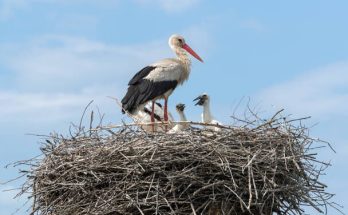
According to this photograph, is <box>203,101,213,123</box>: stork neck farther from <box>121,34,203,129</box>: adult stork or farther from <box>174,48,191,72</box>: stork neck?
<box>174,48,191,72</box>: stork neck

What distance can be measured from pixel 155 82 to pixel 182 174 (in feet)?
10.2

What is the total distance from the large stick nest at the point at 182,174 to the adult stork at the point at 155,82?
2.22 meters

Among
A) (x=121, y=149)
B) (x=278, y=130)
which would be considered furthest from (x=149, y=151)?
(x=278, y=130)

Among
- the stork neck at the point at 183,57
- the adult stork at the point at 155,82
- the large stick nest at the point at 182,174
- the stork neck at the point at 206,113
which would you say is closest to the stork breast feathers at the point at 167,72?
the adult stork at the point at 155,82

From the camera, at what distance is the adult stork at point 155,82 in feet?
35.2

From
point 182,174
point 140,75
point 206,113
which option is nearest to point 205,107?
point 206,113

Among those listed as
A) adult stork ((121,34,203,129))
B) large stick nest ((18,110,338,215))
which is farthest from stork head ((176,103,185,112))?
large stick nest ((18,110,338,215))

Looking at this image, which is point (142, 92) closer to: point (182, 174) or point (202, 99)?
point (202, 99)

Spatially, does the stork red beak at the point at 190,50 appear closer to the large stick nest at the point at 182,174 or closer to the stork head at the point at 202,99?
the stork head at the point at 202,99

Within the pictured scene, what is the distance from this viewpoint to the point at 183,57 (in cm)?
1148

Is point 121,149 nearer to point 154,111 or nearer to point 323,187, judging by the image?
point 323,187

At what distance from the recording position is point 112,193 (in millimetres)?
8023

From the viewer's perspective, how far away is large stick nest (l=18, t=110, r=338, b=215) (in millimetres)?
7938

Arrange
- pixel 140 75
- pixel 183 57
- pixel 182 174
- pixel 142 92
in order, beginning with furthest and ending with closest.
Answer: pixel 183 57 < pixel 140 75 < pixel 142 92 < pixel 182 174
